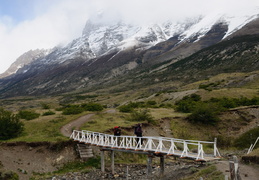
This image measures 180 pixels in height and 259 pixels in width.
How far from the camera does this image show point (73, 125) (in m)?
38.1

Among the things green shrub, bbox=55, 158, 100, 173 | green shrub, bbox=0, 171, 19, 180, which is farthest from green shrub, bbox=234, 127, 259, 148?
green shrub, bbox=0, 171, 19, 180

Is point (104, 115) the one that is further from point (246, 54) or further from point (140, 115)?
point (246, 54)

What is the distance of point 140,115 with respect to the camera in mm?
39375

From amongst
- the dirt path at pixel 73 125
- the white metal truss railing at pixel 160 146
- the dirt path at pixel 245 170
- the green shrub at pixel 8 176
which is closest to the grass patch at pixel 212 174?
the dirt path at pixel 245 170

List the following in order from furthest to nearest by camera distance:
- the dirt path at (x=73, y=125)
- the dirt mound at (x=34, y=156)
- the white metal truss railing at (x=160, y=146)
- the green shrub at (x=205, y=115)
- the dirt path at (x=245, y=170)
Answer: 1. the green shrub at (x=205, y=115)
2. the dirt path at (x=73, y=125)
3. the dirt mound at (x=34, y=156)
4. the white metal truss railing at (x=160, y=146)
5. the dirt path at (x=245, y=170)

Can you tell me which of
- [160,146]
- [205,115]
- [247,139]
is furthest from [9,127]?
[247,139]

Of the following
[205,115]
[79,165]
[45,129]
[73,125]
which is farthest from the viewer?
A: [205,115]

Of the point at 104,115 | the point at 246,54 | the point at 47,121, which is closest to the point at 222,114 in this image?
the point at 104,115

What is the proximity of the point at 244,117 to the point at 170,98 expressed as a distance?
28.1 meters

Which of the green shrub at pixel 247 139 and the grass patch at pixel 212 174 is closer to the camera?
the grass patch at pixel 212 174

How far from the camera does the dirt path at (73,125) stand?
34.6 m

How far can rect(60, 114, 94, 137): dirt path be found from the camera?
34594 mm

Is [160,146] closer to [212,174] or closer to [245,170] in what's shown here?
[212,174]

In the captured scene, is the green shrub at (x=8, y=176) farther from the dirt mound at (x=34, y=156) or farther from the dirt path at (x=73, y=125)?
the dirt path at (x=73, y=125)
